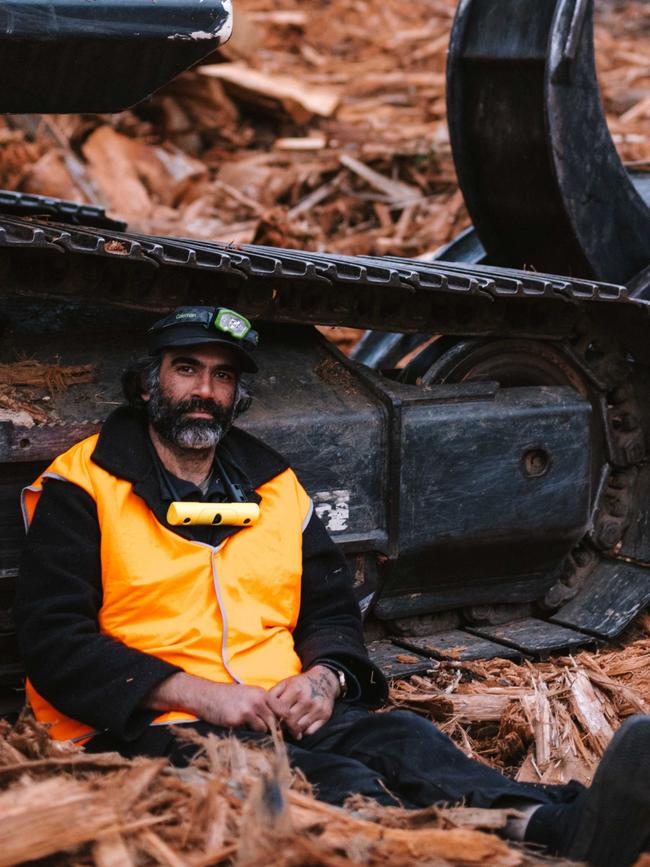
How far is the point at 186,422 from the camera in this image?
14.5 feet

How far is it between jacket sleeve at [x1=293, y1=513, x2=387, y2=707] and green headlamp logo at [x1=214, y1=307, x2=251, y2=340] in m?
0.67

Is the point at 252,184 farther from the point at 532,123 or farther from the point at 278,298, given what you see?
the point at 278,298

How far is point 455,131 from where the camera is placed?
6.58 metres

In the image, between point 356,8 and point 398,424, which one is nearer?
point 398,424

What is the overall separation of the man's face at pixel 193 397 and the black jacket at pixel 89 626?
0.11 meters

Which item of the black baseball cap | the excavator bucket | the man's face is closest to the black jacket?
the man's face

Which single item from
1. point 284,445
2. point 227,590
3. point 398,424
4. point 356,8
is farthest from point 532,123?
point 356,8

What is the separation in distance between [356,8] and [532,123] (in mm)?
11065

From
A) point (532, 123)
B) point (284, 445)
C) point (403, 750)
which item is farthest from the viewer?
point (532, 123)

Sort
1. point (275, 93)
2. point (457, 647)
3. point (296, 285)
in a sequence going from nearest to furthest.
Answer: point (296, 285) → point (457, 647) → point (275, 93)

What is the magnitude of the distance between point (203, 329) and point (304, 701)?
48.0 inches

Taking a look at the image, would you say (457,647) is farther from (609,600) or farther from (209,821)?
(209,821)

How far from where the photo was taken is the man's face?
4.43 m

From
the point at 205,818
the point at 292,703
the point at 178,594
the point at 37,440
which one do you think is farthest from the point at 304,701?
the point at 37,440
